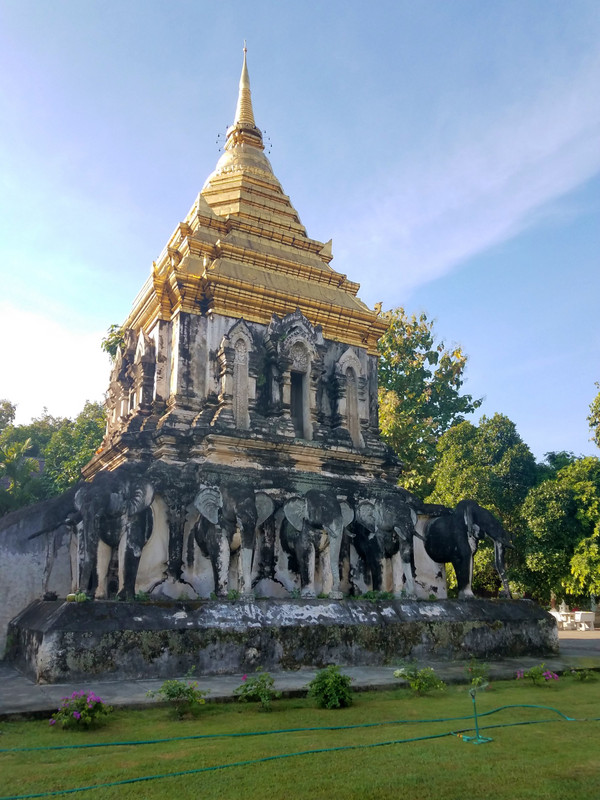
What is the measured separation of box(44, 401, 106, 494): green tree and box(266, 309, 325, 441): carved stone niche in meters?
12.0

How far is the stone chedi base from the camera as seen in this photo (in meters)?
9.48

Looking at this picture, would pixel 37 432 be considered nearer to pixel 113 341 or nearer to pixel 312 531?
pixel 113 341

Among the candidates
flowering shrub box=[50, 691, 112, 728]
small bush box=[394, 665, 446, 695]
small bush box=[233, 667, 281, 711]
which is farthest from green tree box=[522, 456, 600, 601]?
flowering shrub box=[50, 691, 112, 728]

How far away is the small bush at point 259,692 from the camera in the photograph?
7.82 m

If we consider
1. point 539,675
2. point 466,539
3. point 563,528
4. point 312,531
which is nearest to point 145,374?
point 312,531

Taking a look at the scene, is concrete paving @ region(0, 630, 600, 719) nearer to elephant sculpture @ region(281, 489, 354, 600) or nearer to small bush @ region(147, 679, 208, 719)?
small bush @ region(147, 679, 208, 719)

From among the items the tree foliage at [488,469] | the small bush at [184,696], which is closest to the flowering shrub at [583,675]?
the small bush at [184,696]

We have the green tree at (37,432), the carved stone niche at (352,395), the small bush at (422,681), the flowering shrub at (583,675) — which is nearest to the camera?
the small bush at (422,681)

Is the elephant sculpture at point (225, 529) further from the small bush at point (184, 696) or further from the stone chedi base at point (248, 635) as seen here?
the small bush at point (184, 696)

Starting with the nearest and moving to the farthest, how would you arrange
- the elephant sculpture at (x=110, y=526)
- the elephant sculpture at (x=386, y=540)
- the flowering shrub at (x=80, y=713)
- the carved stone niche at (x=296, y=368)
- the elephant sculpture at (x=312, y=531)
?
the flowering shrub at (x=80, y=713) → the elephant sculpture at (x=110, y=526) → the elephant sculpture at (x=312, y=531) → the elephant sculpture at (x=386, y=540) → the carved stone niche at (x=296, y=368)

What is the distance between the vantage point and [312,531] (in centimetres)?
1325

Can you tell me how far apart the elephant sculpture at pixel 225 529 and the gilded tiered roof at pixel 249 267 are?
15.8 feet

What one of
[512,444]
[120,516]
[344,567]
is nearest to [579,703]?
[344,567]

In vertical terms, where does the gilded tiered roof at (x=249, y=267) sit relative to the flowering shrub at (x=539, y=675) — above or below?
above
